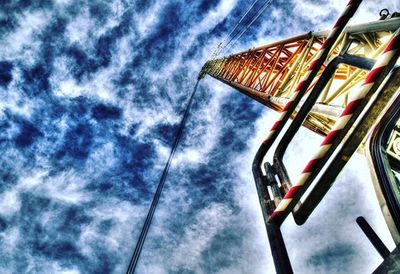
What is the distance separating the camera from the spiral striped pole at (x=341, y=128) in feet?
4.70

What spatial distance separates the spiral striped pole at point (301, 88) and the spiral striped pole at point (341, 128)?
0.33 m

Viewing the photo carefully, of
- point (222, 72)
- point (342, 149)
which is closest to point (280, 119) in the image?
point (342, 149)

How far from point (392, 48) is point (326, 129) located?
3.93m

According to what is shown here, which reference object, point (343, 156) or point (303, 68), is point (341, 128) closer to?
point (343, 156)

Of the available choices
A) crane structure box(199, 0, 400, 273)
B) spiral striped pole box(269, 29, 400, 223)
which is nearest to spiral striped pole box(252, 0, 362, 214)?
crane structure box(199, 0, 400, 273)

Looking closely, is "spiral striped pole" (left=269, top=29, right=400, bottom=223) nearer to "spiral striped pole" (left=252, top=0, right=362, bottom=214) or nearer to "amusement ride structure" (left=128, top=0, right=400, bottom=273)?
"amusement ride structure" (left=128, top=0, right=400, bottom=273)

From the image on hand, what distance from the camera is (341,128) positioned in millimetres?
1479

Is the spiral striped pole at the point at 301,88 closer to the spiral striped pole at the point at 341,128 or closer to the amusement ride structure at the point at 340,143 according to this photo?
the amusement ride structure at the point at 340,143

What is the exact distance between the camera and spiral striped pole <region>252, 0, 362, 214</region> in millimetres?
1803

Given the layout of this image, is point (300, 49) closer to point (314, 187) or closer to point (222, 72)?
point (314, 187)

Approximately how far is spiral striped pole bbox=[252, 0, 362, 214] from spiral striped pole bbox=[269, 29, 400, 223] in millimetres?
328

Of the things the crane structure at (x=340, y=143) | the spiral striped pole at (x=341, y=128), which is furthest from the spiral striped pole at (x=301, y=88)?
the spiral striped pole at (x=341, y=128)

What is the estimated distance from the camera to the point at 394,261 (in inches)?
45.3

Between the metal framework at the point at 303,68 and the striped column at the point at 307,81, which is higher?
the metal framework at the point at 303,68
